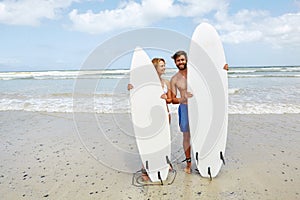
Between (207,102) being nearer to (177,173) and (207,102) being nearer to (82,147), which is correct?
(177,173)

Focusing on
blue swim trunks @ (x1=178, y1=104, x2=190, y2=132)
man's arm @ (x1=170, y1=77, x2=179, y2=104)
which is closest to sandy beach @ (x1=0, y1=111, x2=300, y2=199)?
blue swim trunks @ (x1=178, y1=104, x2=190, y2=132)

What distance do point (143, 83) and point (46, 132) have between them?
3.00 metres

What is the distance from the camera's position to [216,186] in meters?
2.70

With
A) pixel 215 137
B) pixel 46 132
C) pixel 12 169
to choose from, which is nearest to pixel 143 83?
pixel 215 137

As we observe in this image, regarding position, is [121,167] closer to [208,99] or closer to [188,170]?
[188,170]

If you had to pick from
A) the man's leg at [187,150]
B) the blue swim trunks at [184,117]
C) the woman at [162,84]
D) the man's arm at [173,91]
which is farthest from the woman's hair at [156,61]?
the man's leg at [187,150]

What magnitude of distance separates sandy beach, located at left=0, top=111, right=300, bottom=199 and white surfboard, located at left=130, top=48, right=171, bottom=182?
36 cm

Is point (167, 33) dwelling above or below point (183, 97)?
above

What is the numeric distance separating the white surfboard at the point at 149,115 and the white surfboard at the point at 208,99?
1.20 ft

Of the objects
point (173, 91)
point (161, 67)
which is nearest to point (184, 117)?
point (173, 91)

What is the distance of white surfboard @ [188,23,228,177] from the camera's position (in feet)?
9.81

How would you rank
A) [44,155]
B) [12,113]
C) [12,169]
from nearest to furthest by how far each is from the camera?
[12,169] < [44,155] < [12,113]

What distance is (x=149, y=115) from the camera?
2.99 m

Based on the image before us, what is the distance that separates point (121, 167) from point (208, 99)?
147cm
